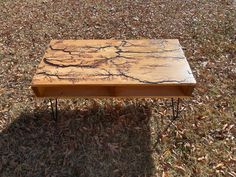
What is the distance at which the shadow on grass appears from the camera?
3203 mm

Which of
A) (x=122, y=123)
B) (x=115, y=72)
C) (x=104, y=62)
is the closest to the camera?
(x=115, y=72)

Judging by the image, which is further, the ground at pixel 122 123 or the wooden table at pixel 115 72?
the ground at pixel 122 123

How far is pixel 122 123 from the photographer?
371 cm

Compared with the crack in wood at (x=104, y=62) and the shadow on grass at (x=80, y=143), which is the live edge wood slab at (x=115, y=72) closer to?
the crack in wood at (x=104, y=62)

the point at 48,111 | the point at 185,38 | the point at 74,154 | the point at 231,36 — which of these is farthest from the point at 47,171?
the point at 231,36

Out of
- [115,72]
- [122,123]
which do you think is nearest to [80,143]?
[122,123]

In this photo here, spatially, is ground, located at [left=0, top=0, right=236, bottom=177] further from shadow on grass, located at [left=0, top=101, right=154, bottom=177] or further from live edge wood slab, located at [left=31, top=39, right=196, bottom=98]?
live edge wood slab, located at [left=31, top=39, right=196, bottom=98]

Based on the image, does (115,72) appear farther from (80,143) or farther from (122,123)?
(80,143)

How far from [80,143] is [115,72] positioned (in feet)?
2.86

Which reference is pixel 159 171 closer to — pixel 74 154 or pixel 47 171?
pixel 74 154

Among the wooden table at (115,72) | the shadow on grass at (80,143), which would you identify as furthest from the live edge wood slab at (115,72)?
the shadow on grass at (80,143)

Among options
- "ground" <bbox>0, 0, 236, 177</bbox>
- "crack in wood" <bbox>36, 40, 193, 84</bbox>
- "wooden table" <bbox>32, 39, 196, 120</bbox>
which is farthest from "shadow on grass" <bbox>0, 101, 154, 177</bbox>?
"crack in wood" <bbox>36, 40, 193, 84</bbox>

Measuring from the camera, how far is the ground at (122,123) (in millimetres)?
3236

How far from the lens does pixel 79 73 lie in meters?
3.24
